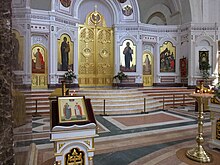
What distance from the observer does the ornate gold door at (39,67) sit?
12.6 m

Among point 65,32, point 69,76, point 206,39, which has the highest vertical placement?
point 65,32

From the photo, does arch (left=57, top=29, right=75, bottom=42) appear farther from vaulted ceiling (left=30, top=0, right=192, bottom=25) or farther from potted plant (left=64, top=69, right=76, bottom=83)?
potted plant (left=64, top=69, right=76, bottom=83)

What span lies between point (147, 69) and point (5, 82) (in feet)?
48.8

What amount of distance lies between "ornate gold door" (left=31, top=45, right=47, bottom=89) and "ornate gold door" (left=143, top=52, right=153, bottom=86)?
25.2ft

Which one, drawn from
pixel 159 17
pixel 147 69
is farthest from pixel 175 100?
pixel 159 17

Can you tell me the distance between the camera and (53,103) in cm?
259

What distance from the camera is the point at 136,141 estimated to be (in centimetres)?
483

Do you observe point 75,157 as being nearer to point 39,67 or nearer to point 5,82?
point 5,82

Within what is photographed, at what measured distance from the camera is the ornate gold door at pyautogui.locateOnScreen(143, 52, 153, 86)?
1591 centimetres

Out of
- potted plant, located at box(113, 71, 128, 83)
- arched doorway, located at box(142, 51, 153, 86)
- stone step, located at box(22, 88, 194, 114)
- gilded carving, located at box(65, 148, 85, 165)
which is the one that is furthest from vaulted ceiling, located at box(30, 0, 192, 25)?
gilded carving, located at box(65, 148, 85, 165)

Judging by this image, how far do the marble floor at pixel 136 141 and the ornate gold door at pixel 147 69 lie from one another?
346 inches

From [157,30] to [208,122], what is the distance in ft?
34.3

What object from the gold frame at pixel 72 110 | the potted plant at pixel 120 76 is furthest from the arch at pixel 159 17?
the gold frame at pixel 72 110

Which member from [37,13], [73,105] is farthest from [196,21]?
[73,105]
